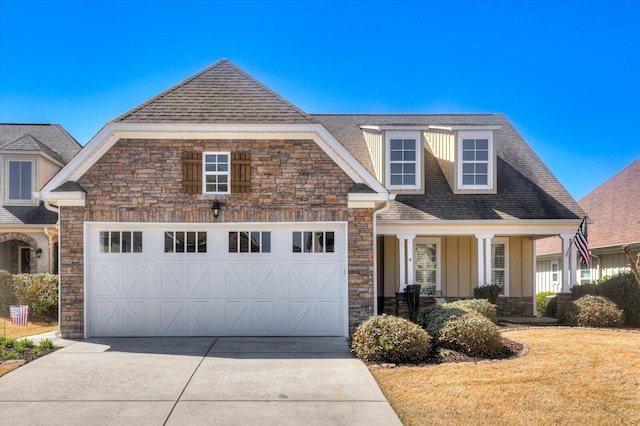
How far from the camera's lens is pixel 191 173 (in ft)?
34.7

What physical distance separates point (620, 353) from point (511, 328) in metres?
3.49

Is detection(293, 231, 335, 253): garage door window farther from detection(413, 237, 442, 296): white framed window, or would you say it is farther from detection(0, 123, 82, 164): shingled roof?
detection(0, 123, 82, 164): shingled roof

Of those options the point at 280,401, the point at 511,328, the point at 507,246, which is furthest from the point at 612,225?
the point at 280,401

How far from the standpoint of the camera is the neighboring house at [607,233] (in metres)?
17.6

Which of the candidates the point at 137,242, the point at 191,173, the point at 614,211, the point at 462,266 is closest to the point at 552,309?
the point at 462,266

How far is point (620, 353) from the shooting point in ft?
28.6

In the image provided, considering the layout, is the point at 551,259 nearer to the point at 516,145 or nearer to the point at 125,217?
the point at 516,145

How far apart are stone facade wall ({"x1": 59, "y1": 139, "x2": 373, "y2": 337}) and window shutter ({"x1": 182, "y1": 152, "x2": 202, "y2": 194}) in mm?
117

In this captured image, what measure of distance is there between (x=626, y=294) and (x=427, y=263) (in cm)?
526

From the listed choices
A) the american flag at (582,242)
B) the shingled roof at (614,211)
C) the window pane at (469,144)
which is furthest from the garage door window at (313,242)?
the shingled roof at (614,211)

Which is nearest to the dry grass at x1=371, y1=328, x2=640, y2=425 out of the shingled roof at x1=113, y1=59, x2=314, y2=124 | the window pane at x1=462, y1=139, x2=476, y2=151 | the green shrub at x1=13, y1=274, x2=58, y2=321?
the shingled roof at x1=113, y1=59, x2=314, y2=124

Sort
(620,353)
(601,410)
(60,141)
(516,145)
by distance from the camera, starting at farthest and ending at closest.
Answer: (60,141) → (516,145) → (620,353) → (601,410)

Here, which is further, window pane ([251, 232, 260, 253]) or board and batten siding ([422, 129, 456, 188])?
board and batten siding ([422, 129, 456, 188])

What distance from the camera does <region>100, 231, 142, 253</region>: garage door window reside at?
10719mm
